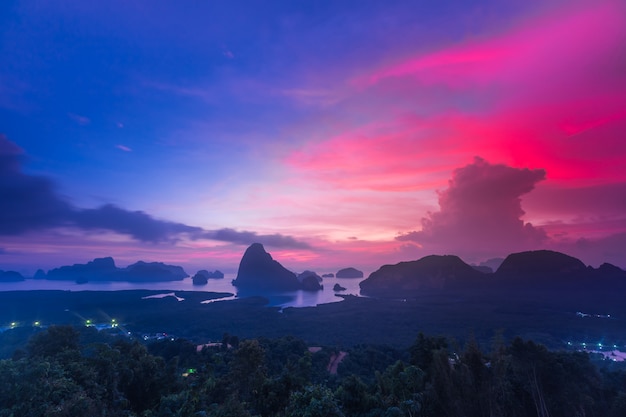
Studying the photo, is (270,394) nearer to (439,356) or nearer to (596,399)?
(439,356)

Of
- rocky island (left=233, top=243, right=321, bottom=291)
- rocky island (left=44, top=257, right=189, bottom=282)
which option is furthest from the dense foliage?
rocky island (left=44, top=257, right=189, bottom=282)

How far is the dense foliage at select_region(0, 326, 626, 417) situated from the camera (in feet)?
24.3

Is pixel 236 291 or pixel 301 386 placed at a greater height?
pixel 301 386

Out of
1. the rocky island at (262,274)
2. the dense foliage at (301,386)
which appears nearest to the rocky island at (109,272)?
the rocky island at (262,274)

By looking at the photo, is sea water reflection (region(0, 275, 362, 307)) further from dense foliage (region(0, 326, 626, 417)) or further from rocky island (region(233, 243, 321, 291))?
dense foliage (region(0, 326, 626, 417))

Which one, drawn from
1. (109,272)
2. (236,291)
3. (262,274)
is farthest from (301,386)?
(109,272)

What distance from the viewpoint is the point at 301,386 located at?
34.6 feet

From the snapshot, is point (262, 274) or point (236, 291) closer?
point (236, 291)

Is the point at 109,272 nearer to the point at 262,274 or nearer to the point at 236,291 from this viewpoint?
the point at 262,274

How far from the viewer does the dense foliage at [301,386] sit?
7406 millimetres

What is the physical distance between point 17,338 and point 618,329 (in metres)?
76.6

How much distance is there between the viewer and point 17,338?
122 feet

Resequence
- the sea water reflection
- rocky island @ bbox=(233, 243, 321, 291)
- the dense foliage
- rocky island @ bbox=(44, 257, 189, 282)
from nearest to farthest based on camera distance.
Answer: the dense foliage < the sea water reflection < rocky island @ bbox=(233, 243, 321, 291) < rocky island @ bbox=(44, 257, 189, 282)

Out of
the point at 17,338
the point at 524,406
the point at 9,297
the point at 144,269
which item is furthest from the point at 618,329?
the point at 144,269
